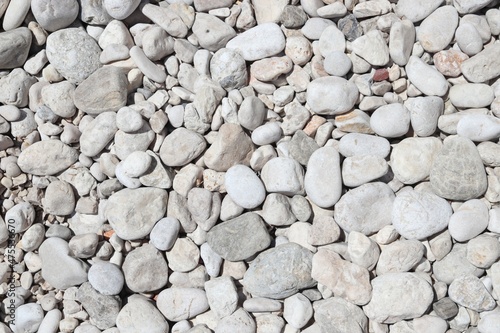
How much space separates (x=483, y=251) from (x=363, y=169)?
0.36 metres

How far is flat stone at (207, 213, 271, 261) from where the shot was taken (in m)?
1.47

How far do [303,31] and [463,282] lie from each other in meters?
0.81

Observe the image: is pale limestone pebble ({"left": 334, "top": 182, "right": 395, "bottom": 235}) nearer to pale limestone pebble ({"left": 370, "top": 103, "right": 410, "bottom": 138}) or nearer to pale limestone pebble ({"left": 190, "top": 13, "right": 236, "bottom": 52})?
pale limestone pebble ({"left": 370, "top": 103, "right": 410, "bottom": 138})

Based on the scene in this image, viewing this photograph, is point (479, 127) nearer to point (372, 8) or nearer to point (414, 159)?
point (414, 159)

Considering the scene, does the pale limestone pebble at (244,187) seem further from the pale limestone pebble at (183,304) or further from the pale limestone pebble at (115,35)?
the pale limestone pebble at (115,35)

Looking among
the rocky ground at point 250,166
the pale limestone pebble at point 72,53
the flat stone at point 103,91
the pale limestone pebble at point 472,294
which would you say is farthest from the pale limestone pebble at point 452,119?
the pale limestone pebble at point 72,53

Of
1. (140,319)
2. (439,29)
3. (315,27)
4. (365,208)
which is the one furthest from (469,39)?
(140,319)

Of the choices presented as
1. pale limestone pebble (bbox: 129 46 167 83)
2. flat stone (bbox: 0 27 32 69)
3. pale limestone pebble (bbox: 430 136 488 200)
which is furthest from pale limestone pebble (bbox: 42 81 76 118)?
pale limestone pebble (bbox: 430 136 488 200)

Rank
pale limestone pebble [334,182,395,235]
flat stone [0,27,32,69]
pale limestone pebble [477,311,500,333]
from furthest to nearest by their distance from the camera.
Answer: flat stone [0,27,32,69] < pale limestone pebble [334,182,395,235] < pale limestone pebble [477,311,500,333]

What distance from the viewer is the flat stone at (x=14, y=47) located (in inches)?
61.7

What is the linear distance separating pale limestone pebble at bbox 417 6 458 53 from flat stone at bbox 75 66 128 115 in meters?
0.85

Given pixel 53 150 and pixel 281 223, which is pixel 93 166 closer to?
pixel 53 150

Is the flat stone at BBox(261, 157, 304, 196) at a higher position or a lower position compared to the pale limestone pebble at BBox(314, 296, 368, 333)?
higher

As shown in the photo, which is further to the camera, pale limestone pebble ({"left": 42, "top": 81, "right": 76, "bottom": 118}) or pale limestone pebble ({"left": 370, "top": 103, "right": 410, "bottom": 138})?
pale limestone pebble ({"left": 42, "top": 81, "right": 76, "bottom": 118})
